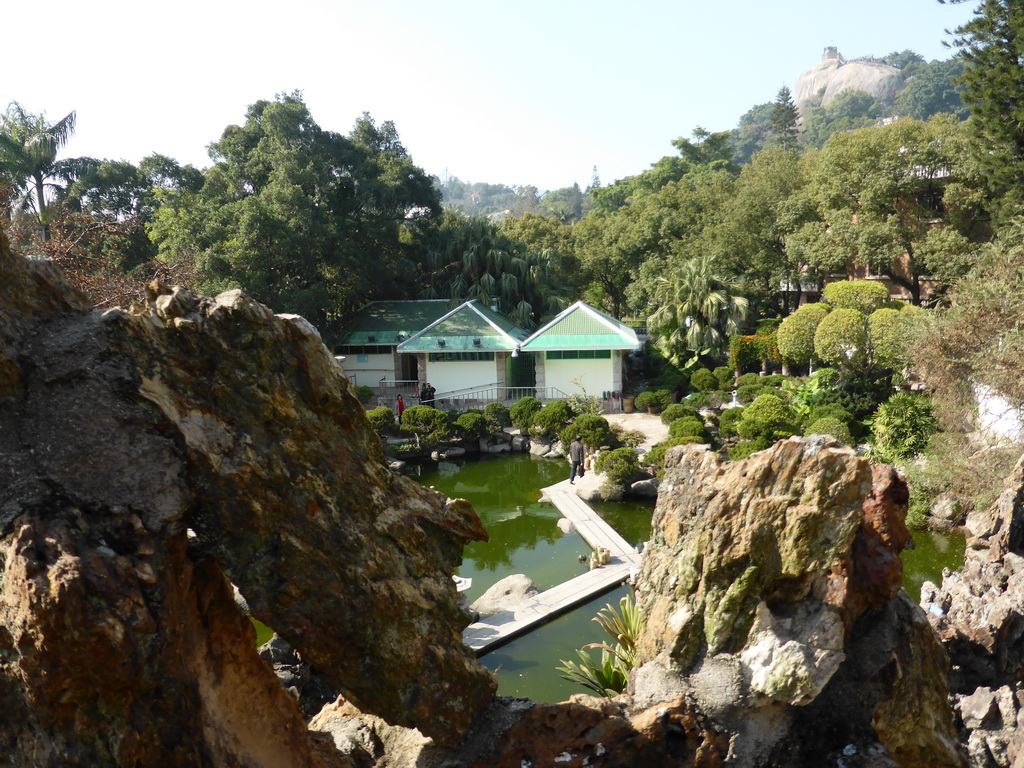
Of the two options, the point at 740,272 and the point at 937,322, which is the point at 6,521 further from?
the point at 740,272

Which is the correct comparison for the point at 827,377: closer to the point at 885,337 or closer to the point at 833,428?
the point at 885,337

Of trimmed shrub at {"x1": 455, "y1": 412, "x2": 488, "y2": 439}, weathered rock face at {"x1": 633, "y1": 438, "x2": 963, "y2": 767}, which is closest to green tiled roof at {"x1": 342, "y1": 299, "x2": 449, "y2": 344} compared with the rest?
trimmed shrub at {"x1": 455, "y1": 412, "x2": 488, "y2": 439}

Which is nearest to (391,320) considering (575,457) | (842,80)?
(575,457)

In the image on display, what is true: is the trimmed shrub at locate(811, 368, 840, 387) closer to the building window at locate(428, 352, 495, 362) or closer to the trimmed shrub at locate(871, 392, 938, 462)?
the trimmed shrub at locate(871, 392, 938, 462)

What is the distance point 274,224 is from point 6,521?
20620 millimetres

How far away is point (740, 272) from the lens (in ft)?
86.8

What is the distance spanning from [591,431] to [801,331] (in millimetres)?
6729

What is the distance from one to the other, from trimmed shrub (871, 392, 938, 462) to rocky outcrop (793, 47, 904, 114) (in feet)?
375

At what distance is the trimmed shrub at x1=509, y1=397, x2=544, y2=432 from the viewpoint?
17984mm

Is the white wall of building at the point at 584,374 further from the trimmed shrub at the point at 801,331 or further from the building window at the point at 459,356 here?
the trimmed shrub at the point at 801,331

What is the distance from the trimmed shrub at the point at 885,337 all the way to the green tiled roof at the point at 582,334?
20.8ft

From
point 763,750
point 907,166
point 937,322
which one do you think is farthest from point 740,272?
point 763,750

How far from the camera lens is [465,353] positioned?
21.7m

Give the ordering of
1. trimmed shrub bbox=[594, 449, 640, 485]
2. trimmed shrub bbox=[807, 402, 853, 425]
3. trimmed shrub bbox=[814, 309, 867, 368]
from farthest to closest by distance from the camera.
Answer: trimmed shrub bbox=[814, 309, 867, 368] < trimmed shrub bbox=[807, 402, 853, 425] < trimmed shrub bbox=[594, 449, 640, 485]
